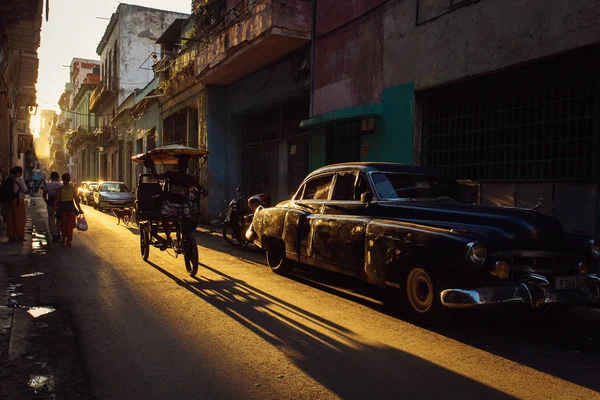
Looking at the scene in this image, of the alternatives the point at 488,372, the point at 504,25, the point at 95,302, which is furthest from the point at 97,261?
the point at 504,25

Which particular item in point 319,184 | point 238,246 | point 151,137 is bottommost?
point 238,246

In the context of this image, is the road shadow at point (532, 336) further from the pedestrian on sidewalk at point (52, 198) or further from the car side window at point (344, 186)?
the pedestrian on sidewalk at point (52, 198)

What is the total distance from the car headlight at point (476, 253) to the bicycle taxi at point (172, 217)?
4.65m

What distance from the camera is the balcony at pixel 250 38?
13570mm

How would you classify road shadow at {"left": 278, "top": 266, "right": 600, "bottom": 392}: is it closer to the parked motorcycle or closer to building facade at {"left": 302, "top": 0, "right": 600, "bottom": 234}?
building facade at {"left": 302, "top": 0, "right": 600, "bottom": 234}

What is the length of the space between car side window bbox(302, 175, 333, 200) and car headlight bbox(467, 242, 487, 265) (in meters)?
3.01

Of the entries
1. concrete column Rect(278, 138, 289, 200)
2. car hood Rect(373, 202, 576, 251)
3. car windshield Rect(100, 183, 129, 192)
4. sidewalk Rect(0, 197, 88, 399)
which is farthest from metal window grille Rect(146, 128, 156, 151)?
car hood Rect(373, 202, 576, 251)

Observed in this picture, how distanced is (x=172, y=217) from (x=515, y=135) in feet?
19.4

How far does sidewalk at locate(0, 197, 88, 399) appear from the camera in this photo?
3.72m

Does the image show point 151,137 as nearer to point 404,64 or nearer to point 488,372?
point 404,64

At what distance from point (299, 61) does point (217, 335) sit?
36.2ft

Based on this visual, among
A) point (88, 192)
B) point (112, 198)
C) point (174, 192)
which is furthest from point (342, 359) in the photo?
point (88, 192)

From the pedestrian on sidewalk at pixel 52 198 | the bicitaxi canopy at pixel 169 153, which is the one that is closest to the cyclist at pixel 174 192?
the bicitaxi canopy at pixel 169 153

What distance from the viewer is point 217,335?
16.3 feet
